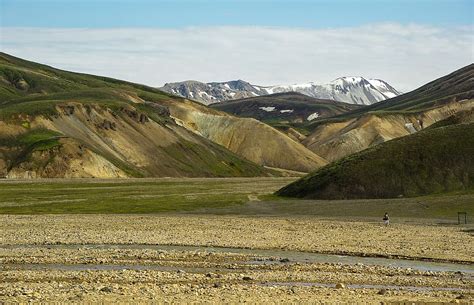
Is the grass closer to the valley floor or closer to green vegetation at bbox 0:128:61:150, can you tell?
the valley floor

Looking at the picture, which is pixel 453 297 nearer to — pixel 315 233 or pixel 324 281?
pixel 324 281

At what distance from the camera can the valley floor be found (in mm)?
27047

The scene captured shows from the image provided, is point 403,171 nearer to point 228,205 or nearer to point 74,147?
point 228,205

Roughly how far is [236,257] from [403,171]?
6518 centimetres

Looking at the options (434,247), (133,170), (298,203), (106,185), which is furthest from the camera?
(133,170)

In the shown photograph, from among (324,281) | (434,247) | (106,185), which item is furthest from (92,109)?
(324,281)

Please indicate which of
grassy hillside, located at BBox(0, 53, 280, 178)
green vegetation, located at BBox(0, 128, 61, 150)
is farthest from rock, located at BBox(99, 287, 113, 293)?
green vegetation, located at BBox(0, 128, 61, 150)

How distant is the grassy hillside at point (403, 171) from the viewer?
9656 cm

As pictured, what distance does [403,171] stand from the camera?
331 ft

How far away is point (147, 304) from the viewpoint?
78.9 feet

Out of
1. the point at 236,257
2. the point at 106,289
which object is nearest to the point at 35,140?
the point at 236,257

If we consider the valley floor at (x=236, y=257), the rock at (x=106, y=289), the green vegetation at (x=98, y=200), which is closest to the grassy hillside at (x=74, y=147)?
the green vegetation at (x=98, y=200)

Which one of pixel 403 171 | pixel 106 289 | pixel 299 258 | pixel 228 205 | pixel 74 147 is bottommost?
pixel 299 258

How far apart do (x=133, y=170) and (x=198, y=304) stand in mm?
152150
